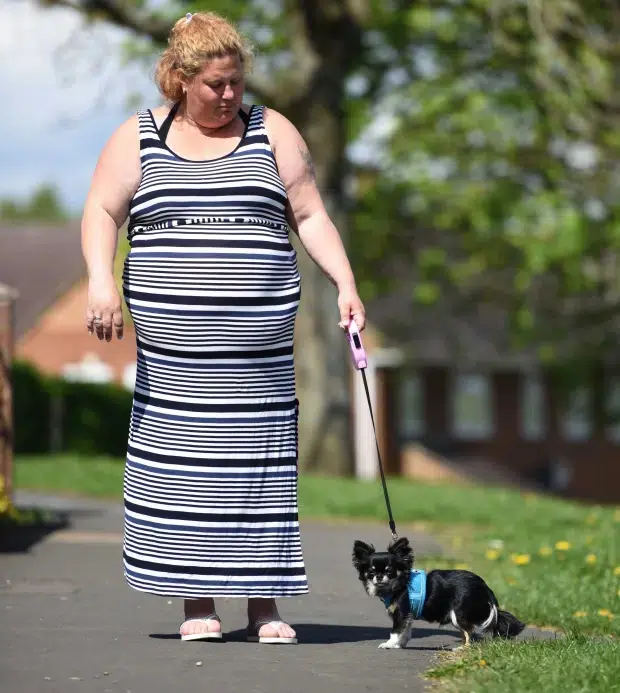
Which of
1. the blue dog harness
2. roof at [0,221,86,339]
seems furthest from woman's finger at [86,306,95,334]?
roof at [0,221,86,339]

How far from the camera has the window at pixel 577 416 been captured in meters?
38.8

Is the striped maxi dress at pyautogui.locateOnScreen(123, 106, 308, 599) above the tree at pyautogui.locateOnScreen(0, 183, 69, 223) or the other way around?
the other way around

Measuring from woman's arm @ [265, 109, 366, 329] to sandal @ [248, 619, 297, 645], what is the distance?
1.11 m

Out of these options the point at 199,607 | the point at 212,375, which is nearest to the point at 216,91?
the point at 212,375

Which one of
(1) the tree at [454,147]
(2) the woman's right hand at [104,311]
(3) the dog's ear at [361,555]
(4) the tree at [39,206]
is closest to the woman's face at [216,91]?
(2) the woman's right hand at [104,311]

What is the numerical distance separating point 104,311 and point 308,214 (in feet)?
2.84

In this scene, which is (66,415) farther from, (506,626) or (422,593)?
→ (422,593)

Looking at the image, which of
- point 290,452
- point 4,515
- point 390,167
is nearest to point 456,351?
point 390,167

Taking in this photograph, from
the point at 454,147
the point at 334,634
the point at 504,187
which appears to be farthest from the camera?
the point at 454,147

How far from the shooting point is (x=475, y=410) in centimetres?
4328

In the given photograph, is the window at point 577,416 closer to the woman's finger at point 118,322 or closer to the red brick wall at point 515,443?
the red brick wall at point 515,443

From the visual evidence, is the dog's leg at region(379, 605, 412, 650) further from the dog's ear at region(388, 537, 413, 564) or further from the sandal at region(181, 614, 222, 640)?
the sandal at region(181, 614, 222, 640)

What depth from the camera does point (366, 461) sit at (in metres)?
40.0

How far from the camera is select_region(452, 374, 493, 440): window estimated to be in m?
42.8
